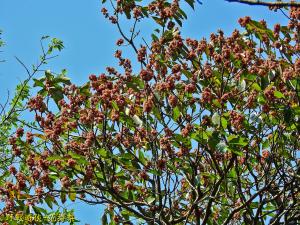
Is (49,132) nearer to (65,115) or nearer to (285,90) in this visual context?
(65,115)

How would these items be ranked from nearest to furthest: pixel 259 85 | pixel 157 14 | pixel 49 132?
pixel 49 132 < pixel 259 85 < pixel 157 14

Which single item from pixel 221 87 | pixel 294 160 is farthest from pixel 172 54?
pixel 294 160

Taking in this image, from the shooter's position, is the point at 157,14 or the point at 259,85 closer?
the point at 259,85

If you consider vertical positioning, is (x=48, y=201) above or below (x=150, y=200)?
above

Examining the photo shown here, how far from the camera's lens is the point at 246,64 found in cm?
561

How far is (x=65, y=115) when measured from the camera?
5480 mm

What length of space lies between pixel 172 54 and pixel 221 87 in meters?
0.84

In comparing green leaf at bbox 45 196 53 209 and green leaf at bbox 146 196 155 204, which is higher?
green leaf at bbox 45 196 53 209

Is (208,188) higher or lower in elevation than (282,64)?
lower

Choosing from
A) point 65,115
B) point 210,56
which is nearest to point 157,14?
point 210,56

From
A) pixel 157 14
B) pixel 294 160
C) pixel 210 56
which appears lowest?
pixel 294 160

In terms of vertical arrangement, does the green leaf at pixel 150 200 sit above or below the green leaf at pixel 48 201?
below

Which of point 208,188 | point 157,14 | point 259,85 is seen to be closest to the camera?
point 259,85

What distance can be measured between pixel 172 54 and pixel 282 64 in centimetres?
128
